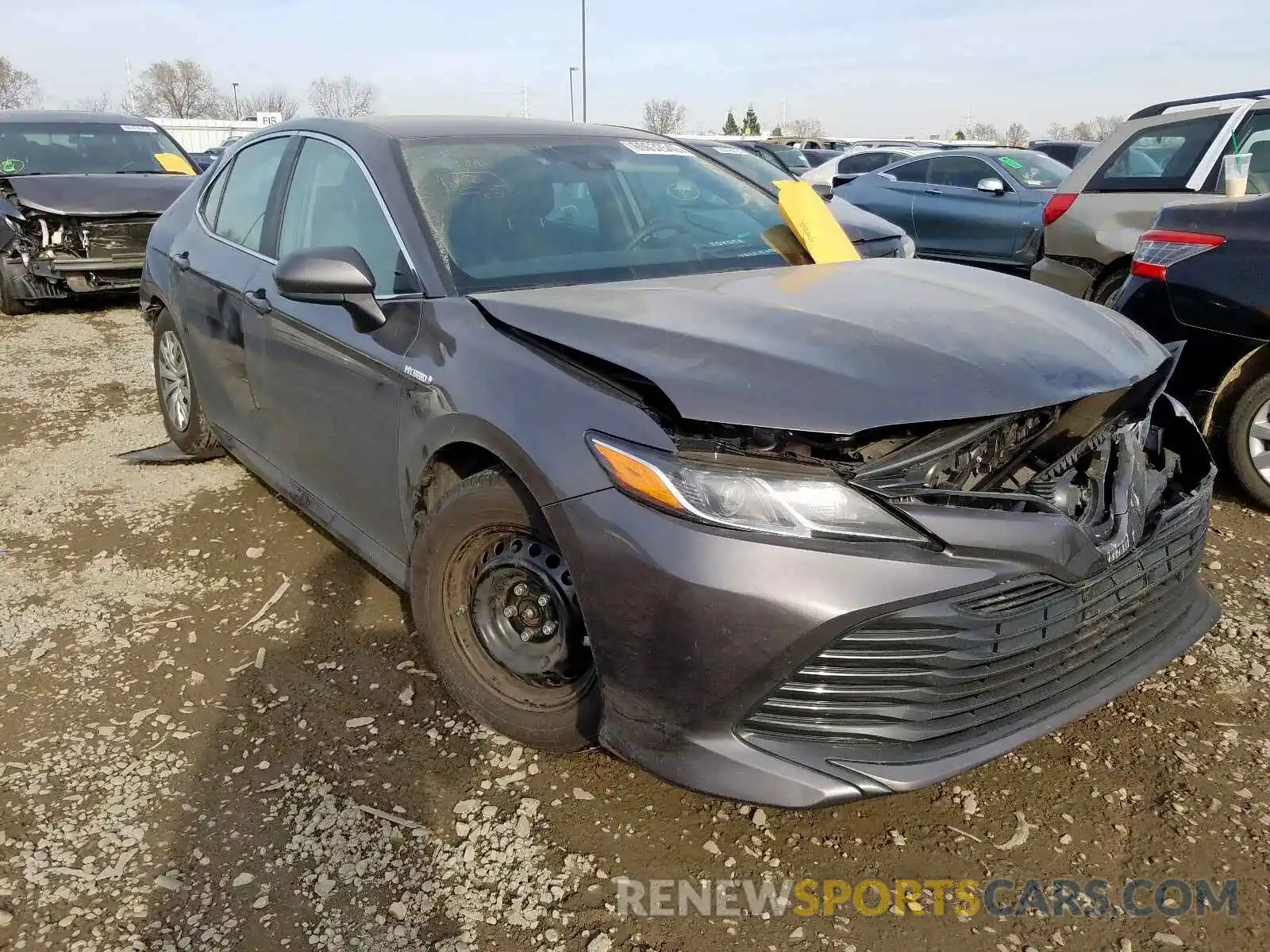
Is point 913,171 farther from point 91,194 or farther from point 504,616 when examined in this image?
point 504,616

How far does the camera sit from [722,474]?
1.86 m

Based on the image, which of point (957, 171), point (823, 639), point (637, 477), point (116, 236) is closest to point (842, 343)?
point (637, 477)

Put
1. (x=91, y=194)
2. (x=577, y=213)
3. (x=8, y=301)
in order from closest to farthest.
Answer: (x=577, y=213) → (x=91, y=194) → (x=8, y=301)

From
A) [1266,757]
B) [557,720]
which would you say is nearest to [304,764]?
[557,720]

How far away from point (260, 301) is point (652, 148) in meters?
1.53

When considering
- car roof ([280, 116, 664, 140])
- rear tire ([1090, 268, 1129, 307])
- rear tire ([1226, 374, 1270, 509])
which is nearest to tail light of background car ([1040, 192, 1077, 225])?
rear tire ([1090, 268, 1129, 307])

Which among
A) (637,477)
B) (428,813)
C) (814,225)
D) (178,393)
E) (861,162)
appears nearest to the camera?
(637,477)

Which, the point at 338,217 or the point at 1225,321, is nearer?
the point at 338,217

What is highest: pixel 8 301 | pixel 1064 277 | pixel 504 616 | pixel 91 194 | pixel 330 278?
pixel 91 194

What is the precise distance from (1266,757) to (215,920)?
8.31 ft

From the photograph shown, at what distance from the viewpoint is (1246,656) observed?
9.43ft

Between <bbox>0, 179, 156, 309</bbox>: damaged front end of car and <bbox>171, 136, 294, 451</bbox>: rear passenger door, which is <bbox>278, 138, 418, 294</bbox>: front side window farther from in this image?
<bbox>0, 179, 156, 309</bbox>: damaged front end of car

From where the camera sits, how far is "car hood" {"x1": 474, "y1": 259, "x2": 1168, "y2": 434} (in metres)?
1.88

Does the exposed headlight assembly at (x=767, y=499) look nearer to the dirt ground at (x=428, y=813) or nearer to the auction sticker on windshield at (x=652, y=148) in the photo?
the dirt ground at (x=428, y=813)
